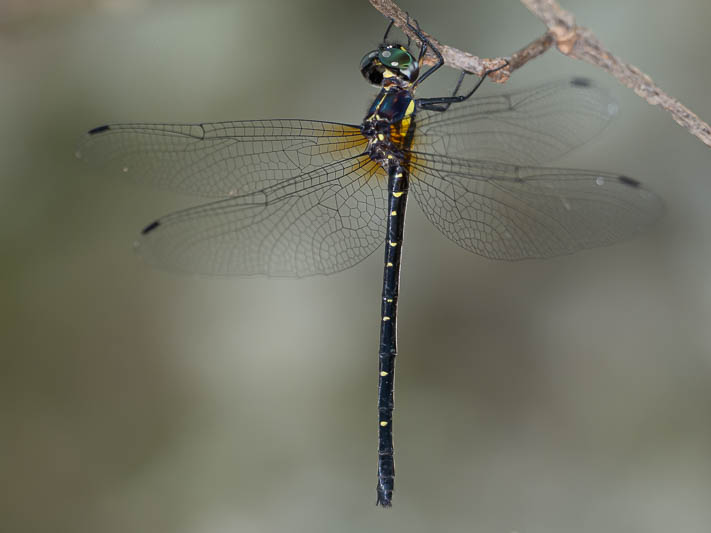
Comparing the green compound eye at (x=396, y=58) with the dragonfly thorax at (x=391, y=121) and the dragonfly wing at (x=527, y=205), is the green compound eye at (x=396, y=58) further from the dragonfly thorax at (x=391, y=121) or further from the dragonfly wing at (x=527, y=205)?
the dragonfly wing at (x=527, y=205)

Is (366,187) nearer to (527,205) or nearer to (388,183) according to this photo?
(388,183)

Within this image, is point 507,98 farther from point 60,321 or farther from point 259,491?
point 60,321

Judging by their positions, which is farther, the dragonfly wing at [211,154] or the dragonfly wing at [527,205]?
the dragonfly wing at [211,154]

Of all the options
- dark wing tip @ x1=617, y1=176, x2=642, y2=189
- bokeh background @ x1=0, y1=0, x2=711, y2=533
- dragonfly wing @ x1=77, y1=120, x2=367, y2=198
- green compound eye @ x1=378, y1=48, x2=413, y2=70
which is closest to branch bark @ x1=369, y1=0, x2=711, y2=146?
dark wing tip @ x1=617, y1=176, x2=642, y2=189

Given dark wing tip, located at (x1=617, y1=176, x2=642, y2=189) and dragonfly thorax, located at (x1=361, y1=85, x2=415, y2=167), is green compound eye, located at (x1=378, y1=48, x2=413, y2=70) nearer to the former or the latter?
dragonfly thorax, located at (x1=361, y1=85, x2=415, y2=167)

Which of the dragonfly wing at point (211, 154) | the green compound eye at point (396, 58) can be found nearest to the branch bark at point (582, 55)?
the green compound eye at point (396, 58)
